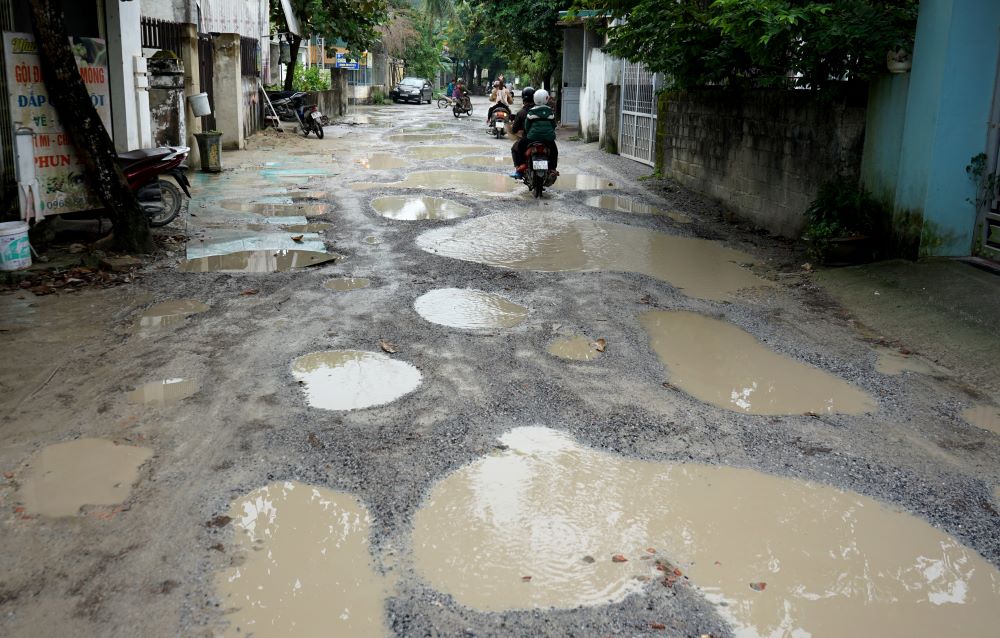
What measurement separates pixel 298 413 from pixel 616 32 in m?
8.35

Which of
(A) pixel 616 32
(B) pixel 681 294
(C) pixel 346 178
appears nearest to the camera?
Result: (B) pixel 681 294

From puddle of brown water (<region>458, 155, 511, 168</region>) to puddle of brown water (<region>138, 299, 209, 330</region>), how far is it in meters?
10.7

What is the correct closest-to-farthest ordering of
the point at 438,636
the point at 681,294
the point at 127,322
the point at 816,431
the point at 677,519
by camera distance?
the point at 438,636 → the point at 677,519 → the point at 816,431 → the point at 127,322 → the point at 681,294

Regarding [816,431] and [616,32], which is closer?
[816,431]

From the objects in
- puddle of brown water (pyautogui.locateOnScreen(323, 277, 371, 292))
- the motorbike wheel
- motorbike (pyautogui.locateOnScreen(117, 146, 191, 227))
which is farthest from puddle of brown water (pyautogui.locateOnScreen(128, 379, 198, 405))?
the motorbike wheel

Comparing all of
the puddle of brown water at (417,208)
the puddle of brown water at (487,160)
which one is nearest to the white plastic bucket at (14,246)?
the puddle of brown water at (417,208)

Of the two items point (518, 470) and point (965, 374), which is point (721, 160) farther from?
point (518, 470)

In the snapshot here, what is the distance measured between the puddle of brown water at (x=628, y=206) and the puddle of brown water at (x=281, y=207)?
3838 mm

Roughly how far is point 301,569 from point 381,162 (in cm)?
1438

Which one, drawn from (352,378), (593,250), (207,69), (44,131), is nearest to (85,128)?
(44,131)

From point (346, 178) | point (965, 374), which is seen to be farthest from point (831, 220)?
point (346, 178)

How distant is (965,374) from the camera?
5.43 metres

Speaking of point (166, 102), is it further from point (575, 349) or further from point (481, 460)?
point (481, 460)

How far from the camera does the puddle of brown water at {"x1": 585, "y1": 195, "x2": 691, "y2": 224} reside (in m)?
11.3
